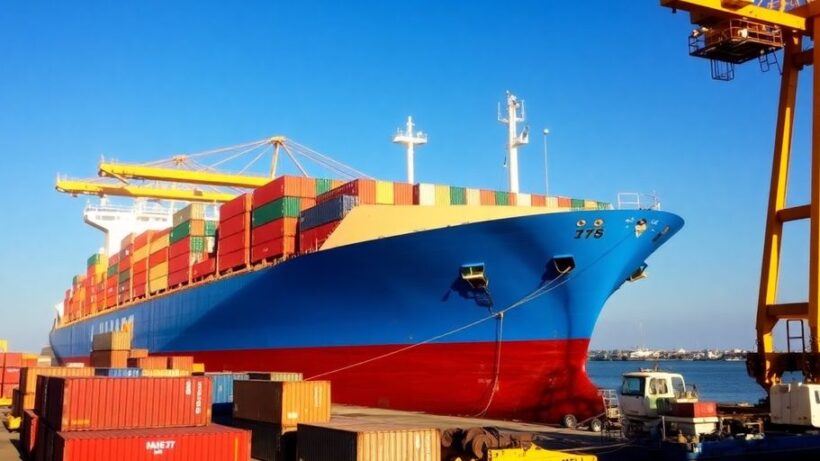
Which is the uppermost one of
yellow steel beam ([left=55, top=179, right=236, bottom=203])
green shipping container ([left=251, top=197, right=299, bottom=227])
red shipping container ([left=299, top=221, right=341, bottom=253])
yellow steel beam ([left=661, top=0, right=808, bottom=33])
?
yellow steel beam ([left=55, top=179, right=236, bottom=203])

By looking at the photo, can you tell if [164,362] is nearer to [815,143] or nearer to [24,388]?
[24,388]

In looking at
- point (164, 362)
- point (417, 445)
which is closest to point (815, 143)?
point (417, 445)

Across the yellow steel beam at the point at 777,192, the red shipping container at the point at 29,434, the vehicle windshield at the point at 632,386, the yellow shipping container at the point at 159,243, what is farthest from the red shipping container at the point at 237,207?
the yellow steel beam at the point at 777,192

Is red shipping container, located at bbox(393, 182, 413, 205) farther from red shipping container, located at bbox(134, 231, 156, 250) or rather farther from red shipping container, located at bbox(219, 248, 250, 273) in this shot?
red shipping container, located at bbox(134, 231, 156, 250)

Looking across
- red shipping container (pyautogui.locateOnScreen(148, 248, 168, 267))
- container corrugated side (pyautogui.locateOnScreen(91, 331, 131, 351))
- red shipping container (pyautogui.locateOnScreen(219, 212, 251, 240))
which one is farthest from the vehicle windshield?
red shipping container (pyautogui.locateOnScreen(148, 248, 168, 267))

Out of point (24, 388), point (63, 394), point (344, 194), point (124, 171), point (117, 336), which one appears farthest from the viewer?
point (124, 171)

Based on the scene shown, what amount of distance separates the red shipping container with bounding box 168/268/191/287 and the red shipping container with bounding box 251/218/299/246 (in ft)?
27.9

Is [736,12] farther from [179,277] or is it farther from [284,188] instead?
[179,277]

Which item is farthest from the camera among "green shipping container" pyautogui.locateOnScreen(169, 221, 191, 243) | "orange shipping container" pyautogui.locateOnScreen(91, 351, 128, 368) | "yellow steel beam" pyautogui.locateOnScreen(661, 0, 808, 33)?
"green shipping container" pyautogui.locateOnScreen(169, 221, 191, 243)

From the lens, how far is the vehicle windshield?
16875 millimetres

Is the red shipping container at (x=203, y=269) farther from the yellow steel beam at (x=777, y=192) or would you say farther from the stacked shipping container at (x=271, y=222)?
the yellow steel beam at (x=777, y=192)

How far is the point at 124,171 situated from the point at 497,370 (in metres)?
28.8

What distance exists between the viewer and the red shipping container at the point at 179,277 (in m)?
38.6

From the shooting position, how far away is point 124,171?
137 feet
